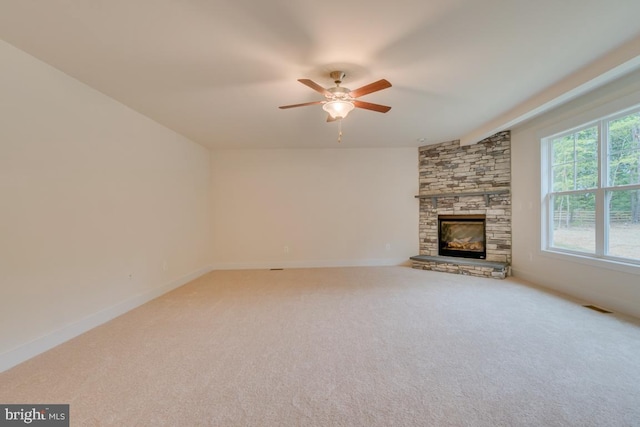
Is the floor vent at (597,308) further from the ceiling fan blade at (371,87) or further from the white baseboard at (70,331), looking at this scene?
the white baseboard at (70,331)

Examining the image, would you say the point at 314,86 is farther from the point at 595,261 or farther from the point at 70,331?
the point at 595,261

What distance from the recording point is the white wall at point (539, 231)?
2896 millimetres

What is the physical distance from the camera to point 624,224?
304 cm

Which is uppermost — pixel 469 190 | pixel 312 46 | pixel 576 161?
pixel 312 46

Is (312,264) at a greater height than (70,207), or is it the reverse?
(70,207)

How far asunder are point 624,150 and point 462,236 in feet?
8.55

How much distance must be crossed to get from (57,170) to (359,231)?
463 centimetres

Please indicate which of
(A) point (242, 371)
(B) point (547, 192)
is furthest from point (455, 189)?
(A) point (242, 371)

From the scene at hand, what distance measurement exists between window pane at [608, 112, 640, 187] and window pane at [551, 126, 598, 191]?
0.56ft

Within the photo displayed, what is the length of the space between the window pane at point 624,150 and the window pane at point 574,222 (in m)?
0.37

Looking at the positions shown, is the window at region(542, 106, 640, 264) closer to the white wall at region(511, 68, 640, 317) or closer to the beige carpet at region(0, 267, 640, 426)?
the white wall at region(511, 68, 640, 317)

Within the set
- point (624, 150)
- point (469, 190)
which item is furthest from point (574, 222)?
point (469, 190)

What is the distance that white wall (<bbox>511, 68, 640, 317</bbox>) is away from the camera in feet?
9.50

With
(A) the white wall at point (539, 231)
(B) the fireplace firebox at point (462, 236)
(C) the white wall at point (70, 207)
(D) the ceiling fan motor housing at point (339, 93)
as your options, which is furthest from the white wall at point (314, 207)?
(D) the ceiling fan motor housing at point (339, 93)
